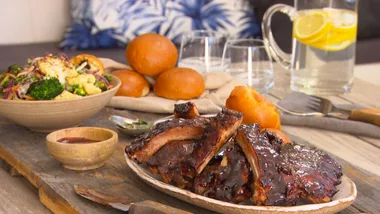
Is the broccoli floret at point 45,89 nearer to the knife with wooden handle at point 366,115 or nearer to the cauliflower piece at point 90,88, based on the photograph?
the cauliflower piece at point 90,88

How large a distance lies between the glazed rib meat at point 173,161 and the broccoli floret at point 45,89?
0.42 meters

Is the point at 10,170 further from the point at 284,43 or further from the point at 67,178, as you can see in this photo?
the point at 284,43

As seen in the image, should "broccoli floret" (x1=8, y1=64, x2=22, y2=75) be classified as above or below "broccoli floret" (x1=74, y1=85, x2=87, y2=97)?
above

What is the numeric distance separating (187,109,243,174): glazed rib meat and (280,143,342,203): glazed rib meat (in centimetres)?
10

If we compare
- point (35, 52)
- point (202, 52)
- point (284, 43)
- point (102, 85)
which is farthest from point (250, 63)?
point (284, 43)

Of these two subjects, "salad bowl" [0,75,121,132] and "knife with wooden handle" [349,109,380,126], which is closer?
"salad bowl" [0,75,121,132]

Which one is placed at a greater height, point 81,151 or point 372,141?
point 81,151

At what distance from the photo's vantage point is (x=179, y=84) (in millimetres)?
1798

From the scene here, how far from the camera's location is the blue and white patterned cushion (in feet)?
9.32

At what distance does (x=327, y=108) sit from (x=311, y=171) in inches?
28.8

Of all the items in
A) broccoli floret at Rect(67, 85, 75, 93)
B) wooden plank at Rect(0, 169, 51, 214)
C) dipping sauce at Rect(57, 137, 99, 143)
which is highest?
broccoli floret at Rect(67, 85, 75, 93)

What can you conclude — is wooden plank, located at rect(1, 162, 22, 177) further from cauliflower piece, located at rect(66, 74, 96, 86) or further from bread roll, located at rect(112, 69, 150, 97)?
bread roll, located at rect(112, 69, 150, 97)

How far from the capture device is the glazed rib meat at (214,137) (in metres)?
1.04

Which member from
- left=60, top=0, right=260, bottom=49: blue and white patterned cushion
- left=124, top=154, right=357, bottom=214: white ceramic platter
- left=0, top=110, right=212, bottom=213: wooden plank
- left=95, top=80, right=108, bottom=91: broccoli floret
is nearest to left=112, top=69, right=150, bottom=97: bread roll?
left=95, top=80, right=108, bottom=91: broccoli floret
